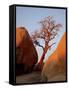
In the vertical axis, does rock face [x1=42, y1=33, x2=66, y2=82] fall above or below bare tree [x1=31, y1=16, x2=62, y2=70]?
below

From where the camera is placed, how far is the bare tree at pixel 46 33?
6.42 ft

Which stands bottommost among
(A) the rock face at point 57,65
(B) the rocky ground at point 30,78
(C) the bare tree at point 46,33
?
(B) the rocky ground at point 30,78

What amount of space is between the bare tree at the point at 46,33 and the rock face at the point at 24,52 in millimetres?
53

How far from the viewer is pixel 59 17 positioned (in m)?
2.02

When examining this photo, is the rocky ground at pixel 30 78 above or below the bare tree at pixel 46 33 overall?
below

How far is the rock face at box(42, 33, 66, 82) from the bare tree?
59mm

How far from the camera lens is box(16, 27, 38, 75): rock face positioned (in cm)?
190

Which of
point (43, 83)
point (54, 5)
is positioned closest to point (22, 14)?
point (54, 5)

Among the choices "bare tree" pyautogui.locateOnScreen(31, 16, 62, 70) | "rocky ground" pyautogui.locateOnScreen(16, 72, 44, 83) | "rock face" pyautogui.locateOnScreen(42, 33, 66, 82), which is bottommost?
"rocky ground" pyautogui.locateOnScreen(16, 72, 44, 83)

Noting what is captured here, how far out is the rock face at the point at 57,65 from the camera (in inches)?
78.5

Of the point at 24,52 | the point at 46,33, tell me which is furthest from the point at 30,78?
the point at 46,33

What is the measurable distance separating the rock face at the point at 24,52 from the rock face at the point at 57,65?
122mm

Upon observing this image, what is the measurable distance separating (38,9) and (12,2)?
19 centimetres

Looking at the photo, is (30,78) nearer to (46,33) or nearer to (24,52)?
(24,52)
